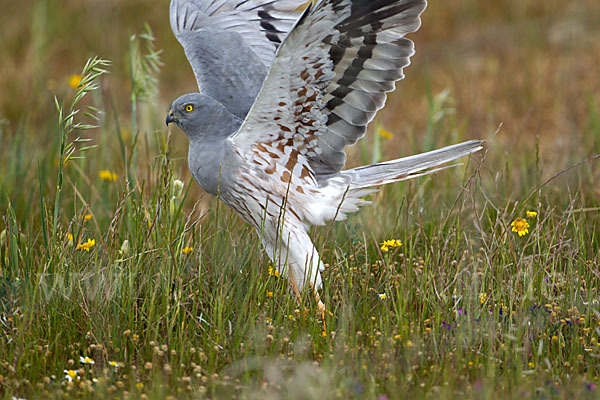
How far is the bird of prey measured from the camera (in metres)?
3.85

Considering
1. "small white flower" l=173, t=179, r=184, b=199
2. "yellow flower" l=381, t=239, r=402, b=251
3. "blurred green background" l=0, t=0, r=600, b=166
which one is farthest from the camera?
"blurred green background" l=0, t=0, r=600, b=166

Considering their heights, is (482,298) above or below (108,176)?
below

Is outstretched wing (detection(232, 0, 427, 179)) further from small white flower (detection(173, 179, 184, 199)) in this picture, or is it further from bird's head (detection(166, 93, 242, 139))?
small white flower (detection(173, 179, 184, 199))

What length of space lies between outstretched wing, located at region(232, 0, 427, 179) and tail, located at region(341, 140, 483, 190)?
148 mm

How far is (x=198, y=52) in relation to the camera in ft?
16.2

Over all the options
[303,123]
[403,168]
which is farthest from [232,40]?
[403,168]

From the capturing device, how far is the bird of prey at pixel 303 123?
385cm

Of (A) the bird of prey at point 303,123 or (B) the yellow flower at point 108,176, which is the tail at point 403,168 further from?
(B) the yellow flower at point 108,176

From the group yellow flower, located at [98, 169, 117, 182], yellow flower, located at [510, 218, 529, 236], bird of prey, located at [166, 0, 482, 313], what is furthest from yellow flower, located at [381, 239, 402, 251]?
yellow flower, located at [98, 169, 117, 182]

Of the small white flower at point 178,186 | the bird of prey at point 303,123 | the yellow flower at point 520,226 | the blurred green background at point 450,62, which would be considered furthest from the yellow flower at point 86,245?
the blurred green background at point 450,62

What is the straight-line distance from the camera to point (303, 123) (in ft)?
14.0

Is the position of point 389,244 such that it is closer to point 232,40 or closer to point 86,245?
point 86,245

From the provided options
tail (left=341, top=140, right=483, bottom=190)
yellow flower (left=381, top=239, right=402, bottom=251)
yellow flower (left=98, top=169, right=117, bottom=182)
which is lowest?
yellow flower (left=381, top=239, right=402, bottom=251)

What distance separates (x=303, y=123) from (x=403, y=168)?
645mm
